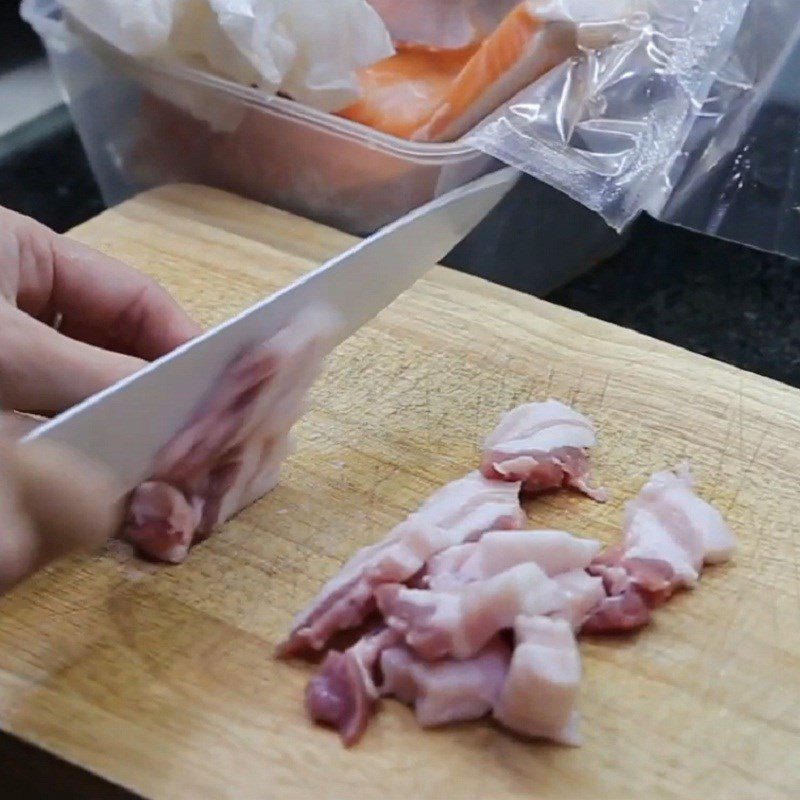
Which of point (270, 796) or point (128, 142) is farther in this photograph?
point (128, 142)

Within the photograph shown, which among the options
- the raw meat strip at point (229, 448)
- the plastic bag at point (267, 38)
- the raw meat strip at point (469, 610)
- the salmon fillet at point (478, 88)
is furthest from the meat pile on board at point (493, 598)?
the plastic bag at point (267, 38)

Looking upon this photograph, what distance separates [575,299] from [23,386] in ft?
3.16

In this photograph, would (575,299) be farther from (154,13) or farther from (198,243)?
(154,13)

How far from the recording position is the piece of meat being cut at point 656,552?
104 cm

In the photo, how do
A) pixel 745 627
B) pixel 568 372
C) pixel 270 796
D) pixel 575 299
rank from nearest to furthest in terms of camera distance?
pixel 270 796 → pixel 745 627 → pixel 568 372 → pixel 575 299

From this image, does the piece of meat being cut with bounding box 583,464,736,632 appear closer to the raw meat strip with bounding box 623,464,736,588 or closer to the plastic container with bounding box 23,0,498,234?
the raw meat strip with bounding box 623,464,736,588

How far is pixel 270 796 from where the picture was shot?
89cm

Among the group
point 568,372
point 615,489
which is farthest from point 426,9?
point 615,489

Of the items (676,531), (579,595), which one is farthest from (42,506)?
(676,531)

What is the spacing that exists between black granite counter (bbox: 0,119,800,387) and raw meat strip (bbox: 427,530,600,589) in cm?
66

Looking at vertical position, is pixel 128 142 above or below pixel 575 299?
above

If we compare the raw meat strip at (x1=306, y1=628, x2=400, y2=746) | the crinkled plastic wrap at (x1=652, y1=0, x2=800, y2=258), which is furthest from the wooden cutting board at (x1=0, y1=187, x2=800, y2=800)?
the crinkled plastic wrap at (x1=652, y1=0, x2=800, y2=258)

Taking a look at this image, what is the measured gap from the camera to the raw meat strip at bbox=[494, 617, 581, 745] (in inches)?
36.1

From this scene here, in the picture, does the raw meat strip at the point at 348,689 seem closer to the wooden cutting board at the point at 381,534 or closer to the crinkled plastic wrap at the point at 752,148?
the wooden cutting board at the point at 381,534
